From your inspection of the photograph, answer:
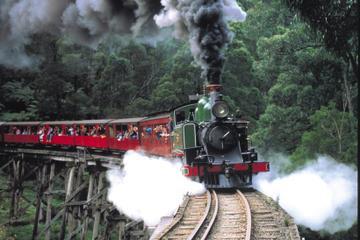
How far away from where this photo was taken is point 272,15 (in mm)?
36375

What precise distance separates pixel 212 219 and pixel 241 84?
24507 mm

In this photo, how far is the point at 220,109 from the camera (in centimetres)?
1424

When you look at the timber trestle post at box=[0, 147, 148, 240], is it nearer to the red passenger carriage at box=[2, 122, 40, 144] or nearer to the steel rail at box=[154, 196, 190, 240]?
the red passenger carriage at box=[2, 122, 40, 144]

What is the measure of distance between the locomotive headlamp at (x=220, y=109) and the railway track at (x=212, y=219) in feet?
6.82

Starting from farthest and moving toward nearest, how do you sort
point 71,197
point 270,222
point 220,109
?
1. point 71,197
2. point 220,109
3. point 270,222

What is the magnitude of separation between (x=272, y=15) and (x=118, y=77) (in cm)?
1081

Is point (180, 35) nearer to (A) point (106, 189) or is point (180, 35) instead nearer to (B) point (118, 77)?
(A) point (106, 189)

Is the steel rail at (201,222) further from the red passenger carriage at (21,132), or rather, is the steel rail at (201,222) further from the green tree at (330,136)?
the red passenger carriage at (21,132)

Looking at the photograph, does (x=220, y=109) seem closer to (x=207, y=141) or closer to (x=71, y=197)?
(x=207, y=141)

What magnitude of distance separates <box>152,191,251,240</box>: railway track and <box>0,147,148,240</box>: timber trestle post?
3158 mm

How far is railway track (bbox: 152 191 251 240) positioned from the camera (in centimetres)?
960

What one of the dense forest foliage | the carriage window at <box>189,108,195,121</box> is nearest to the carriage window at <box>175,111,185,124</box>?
the carriage window at <box>189,108,195,121</box>

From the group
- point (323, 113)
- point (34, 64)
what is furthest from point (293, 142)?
point (34, 64)

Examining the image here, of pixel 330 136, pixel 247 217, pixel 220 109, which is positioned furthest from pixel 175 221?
pixel 330 136
